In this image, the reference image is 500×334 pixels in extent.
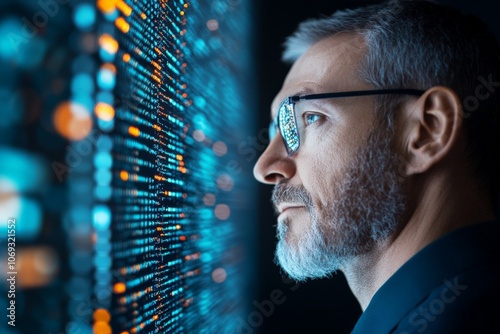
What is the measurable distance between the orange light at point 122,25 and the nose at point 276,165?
0.63 metres

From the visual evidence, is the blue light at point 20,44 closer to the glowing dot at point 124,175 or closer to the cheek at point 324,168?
the glowing dot at point 124,175

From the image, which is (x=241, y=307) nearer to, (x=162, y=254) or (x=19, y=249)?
(x=162, y=254)

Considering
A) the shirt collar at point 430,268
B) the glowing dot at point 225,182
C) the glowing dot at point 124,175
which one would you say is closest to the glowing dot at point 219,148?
the glowing dot at point 225,182

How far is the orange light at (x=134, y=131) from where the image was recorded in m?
0.71

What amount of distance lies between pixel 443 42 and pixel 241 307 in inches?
39.8

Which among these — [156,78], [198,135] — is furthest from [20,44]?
[198,135]

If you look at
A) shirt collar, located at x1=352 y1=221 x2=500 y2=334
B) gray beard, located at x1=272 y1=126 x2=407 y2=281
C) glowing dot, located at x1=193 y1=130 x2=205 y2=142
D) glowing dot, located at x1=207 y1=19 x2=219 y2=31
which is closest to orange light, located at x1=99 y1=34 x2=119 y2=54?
glowing dot, located at x1=193 y1=130 x2=205 y2=142

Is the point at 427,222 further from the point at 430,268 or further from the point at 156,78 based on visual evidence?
the point at 156,78

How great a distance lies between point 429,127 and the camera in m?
1.18

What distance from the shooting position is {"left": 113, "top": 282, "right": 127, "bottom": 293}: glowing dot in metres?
0.63

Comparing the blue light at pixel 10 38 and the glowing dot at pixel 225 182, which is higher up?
the blue light at pixel 10 38

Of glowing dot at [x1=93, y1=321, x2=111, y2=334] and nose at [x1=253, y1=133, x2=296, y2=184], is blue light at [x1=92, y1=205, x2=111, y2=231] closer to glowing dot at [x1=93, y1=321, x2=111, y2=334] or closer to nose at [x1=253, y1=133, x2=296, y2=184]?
glowing dot at [x1=93, y1=321, x2=111, y2=334]

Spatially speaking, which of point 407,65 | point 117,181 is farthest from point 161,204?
point 407,65

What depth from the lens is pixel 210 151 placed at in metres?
1.26
